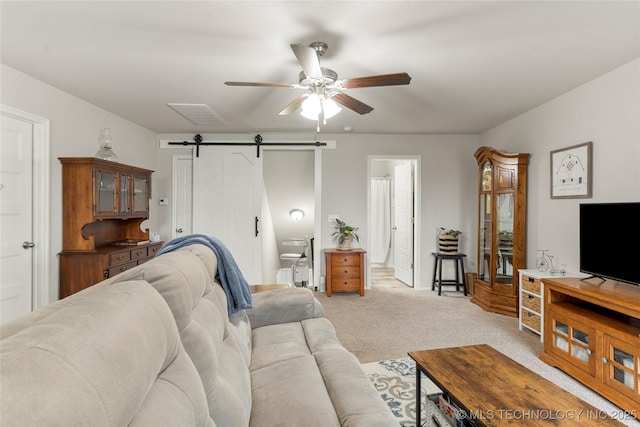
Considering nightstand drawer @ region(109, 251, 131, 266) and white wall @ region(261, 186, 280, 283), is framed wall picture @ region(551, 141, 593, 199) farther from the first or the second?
nightstand drawer @ region(109, 251, 131, 266)

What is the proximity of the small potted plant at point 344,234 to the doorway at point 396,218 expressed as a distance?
26 cm

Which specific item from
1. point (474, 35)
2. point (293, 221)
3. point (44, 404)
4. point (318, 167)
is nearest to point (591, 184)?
point (474, 35)

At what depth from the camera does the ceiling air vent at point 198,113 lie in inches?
149

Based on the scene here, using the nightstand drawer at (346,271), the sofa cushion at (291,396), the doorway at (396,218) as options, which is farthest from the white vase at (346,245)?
the sofa cushion at (291,396)

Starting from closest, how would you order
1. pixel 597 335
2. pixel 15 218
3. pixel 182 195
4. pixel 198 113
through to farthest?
pixel 597 335
pixel 15 218
pixel 198 113
pixel 182 195

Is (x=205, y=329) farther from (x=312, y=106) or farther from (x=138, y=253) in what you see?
(x=138, y=253)

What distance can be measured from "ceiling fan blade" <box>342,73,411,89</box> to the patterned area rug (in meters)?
2.05

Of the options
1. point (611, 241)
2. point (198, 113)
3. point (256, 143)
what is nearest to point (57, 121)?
point (198, 113)

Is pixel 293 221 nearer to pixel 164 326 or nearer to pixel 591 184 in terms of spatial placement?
pixel 591 184

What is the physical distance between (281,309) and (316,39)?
75.2 inches

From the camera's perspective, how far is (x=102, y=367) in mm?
526

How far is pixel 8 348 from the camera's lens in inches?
18.7

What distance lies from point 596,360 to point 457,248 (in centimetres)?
291

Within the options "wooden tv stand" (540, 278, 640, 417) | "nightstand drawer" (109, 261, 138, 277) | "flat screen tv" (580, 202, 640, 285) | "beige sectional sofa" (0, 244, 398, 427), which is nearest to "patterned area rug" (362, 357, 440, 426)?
"beige sectional sofa" (0, 244, 398, 427)
